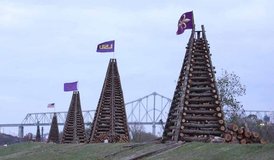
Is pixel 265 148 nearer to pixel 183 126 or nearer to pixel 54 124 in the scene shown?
pixel 183 126

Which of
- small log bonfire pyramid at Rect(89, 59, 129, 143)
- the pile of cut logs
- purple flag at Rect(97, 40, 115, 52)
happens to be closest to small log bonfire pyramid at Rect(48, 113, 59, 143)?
purple flag at Rect(97, 40, 115, 52)

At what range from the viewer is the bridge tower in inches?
1161

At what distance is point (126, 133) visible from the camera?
45656 millimetres

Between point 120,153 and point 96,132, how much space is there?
1596 cm

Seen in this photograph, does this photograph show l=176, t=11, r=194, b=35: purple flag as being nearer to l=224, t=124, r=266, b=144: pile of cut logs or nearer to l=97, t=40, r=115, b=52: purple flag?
l=224, t=124, r=266, b=144: pile of cut logs

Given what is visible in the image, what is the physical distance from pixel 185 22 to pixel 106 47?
16966 millimetres

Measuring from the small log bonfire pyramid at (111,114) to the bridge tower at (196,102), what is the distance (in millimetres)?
13276

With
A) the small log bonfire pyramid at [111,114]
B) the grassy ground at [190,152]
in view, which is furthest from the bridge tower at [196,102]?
the small log bonfire pyramid at [111,114]

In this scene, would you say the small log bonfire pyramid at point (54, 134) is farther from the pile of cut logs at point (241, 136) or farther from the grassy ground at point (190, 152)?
the pile of cut logs at point (241, 136)

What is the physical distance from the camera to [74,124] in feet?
181

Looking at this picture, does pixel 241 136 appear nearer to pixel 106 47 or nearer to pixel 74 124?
pixel 106 47

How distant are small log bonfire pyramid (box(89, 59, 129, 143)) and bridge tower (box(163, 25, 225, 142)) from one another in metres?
13.3

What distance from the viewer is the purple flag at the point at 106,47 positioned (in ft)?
157

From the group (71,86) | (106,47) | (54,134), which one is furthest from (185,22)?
(54,134)
